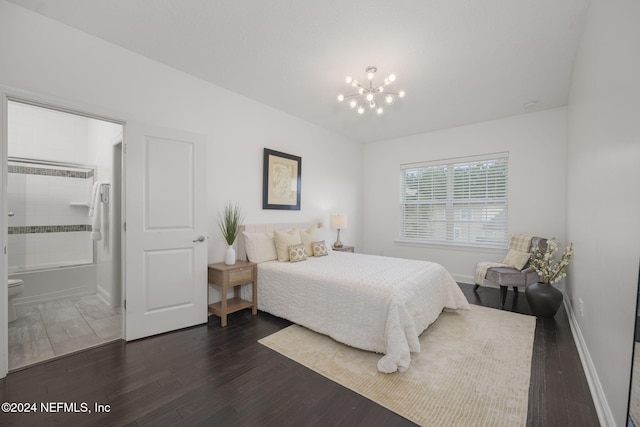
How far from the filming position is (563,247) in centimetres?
394

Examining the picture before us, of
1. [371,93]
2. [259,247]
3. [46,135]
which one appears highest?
[371,93]

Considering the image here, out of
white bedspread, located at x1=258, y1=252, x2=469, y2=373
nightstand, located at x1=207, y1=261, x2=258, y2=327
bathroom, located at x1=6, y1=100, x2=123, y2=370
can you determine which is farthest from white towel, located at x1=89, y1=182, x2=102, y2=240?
white bedspread, located at x1=258, y1=252, x2=469, y2=373

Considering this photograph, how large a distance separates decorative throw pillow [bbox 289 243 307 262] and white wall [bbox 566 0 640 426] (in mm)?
2695

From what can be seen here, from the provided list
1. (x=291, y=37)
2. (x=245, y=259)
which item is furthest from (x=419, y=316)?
(x=291, y=37)

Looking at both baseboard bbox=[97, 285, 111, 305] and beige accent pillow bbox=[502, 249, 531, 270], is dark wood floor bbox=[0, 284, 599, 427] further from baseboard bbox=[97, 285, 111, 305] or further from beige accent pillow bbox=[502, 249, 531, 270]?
baseboard bbox=[97, 285, 111, 305]

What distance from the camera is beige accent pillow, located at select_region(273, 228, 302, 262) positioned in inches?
138

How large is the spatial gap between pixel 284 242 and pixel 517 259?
3.24 meters

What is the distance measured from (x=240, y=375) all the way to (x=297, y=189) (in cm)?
290

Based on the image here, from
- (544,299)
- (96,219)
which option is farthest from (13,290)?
(544,299)

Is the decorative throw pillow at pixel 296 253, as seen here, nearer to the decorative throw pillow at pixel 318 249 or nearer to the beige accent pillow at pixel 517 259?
the decorative throw pillow at pixel 318 249

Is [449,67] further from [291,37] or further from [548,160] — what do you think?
[548,160]

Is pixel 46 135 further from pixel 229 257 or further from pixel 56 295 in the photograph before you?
pixel 229 257

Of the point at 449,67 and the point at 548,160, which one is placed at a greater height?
the point at 449,67

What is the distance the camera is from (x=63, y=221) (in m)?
4.24
